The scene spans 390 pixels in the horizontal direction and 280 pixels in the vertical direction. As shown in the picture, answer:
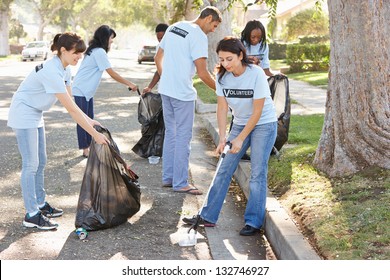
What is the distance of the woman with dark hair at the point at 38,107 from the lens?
19.2 feet

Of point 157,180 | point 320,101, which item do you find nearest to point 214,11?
point 157,180

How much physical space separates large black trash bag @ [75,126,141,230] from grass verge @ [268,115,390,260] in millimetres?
1488

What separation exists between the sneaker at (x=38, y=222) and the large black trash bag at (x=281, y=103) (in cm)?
336

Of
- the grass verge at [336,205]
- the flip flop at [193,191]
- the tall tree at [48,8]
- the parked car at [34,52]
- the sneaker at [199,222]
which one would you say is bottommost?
the parked car at [34,52]

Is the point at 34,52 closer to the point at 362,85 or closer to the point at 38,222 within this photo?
the point at 362,85

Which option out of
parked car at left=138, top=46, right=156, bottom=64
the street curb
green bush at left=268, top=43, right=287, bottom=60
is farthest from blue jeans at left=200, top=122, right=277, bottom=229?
parked car at left=138, top=46, right=156, bottom=64

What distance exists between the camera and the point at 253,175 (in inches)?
242

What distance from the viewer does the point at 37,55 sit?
45938mm

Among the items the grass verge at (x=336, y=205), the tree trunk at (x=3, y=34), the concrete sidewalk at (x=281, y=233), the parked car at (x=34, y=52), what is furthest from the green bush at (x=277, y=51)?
the concrete sidewalk at (x=281, y=233)

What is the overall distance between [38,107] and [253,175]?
6.00 feet

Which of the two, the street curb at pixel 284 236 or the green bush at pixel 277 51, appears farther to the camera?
the green bush at pixel 277 51

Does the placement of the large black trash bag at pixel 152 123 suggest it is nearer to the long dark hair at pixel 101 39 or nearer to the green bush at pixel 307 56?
the long dark hair at pixel 101 39

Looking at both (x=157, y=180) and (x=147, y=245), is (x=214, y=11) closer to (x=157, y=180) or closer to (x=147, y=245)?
(x=157, y=180)

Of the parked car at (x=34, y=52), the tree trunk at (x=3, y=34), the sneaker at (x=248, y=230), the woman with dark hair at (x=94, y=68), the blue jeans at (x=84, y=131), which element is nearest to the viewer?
the sneaker at (x=248, y=230)
